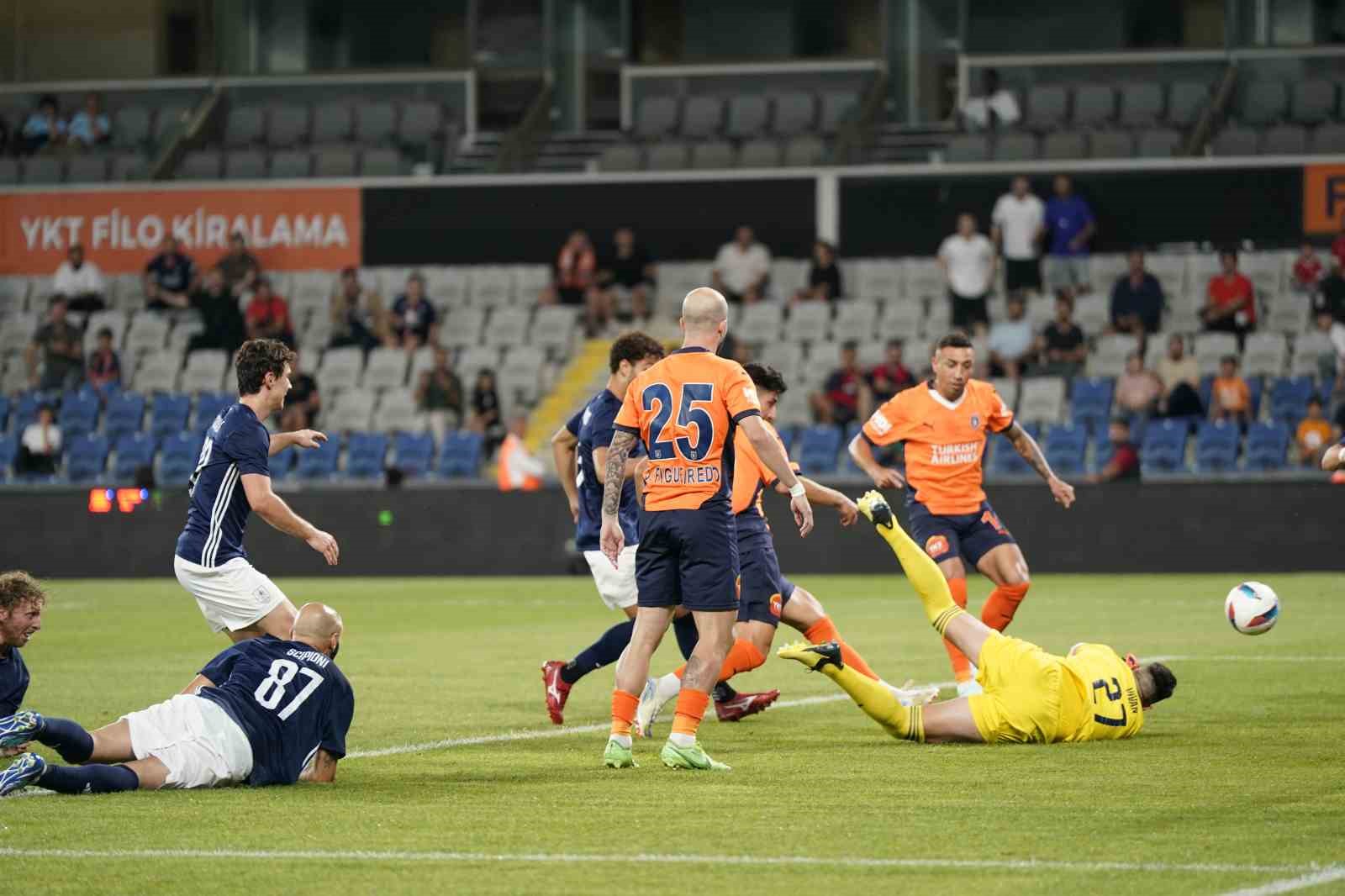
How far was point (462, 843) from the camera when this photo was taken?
7059 mm

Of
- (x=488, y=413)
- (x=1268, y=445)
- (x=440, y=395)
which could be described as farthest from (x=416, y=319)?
(x=1268, y=445)

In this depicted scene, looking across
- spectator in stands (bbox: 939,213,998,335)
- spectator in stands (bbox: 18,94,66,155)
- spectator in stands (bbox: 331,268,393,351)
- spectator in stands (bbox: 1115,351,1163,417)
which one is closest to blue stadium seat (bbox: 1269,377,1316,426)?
spectator in stands (bbox: 1115,351,1163,417)

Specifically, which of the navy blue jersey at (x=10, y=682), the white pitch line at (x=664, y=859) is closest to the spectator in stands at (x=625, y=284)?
the navy blue jersey at (x=10, y=682)

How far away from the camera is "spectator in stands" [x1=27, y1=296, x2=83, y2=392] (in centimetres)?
2977

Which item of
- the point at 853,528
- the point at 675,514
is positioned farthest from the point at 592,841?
the point at 853,528

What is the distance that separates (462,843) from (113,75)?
31790mm

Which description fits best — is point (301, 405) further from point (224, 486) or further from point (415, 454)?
point (224, 486)

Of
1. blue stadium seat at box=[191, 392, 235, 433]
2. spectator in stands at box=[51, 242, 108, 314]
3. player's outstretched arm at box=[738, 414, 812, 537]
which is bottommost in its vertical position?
blue stadium seat at box=[191, 392, 235, 433]

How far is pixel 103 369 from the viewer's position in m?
29.7

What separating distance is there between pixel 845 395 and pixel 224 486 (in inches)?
678

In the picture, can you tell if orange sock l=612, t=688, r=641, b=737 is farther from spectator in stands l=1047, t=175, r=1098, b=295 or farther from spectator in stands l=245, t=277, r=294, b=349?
spectator in stands l=245, t=277, r=294, b=349

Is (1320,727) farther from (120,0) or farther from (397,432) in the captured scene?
(120,0)

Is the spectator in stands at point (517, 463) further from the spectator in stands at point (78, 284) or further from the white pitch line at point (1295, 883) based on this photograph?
the white pitch line at point (1295, 883)

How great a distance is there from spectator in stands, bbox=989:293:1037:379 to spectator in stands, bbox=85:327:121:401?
12.6 metres
